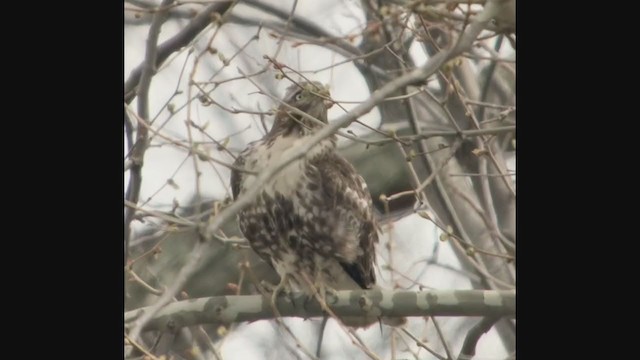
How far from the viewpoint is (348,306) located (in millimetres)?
1896

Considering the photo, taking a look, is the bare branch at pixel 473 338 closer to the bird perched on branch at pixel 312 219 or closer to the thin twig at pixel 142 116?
the bird perched on branch at pixel 312 219

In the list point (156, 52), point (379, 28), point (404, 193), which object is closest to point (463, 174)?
point (404, 193)

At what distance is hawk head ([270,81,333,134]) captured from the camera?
184 centimetres

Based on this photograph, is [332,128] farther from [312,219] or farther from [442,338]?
[312,219]

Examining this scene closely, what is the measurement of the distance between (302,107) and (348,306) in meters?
0.37

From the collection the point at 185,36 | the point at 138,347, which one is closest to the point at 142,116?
the point at 185,36

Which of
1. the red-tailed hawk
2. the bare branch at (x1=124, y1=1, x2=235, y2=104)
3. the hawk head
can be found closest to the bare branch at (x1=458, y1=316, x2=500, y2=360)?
the red-tailed hawk
